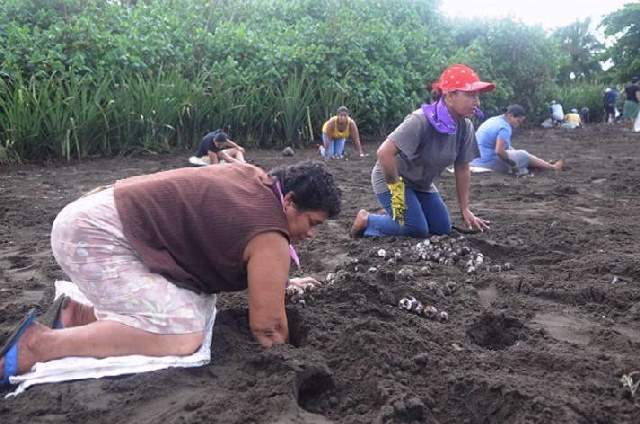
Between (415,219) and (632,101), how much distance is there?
56.5ft

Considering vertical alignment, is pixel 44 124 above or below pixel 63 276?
above

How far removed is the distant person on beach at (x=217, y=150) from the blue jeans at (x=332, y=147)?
7.69 ft

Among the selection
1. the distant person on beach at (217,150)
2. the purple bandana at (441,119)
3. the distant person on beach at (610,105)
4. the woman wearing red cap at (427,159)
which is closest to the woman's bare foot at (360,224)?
the woman wearing red cap at (427,159)

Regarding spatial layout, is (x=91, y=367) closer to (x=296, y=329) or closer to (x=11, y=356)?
(x=11, y=356)

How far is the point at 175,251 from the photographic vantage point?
8.80ft

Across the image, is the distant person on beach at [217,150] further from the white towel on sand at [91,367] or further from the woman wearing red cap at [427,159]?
the white towel on sand at [91,367]

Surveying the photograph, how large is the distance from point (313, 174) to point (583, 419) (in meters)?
1.39

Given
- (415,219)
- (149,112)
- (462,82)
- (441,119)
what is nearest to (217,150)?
(149,112)

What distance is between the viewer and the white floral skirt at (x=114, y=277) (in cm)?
259

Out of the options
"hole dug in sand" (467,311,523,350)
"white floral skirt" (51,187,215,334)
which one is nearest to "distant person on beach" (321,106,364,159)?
"hole dug in sand" (467,311,523,350)

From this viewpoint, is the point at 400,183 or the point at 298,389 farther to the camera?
the point at 400,183

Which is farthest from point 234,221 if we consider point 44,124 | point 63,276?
point 44,124

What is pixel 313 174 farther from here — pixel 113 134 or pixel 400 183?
pixel 113 134

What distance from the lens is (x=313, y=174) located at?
2670 millimetres
